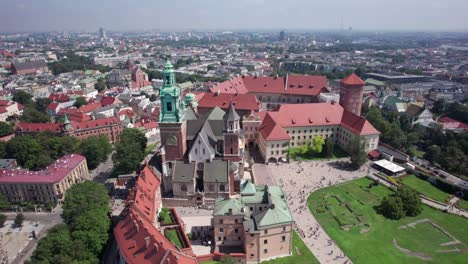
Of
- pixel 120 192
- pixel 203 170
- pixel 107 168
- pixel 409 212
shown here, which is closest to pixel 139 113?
pixel 107 168

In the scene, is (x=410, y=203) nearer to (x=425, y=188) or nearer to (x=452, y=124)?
(x=425, y=188)

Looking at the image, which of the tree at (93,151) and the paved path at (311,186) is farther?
the tree at (93,151)

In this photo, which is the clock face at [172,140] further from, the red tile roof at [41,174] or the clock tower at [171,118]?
the red tile roof at [41,174]

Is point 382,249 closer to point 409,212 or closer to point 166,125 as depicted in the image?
point 409,212

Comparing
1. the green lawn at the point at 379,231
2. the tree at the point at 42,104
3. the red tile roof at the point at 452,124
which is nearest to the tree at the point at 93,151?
the green lawn at the point at 379,231

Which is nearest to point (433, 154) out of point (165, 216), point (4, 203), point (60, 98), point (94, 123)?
point (165, 216)

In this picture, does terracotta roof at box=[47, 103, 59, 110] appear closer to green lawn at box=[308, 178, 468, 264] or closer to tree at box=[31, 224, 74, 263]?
tree at box=[31, 224, 74, 263]
